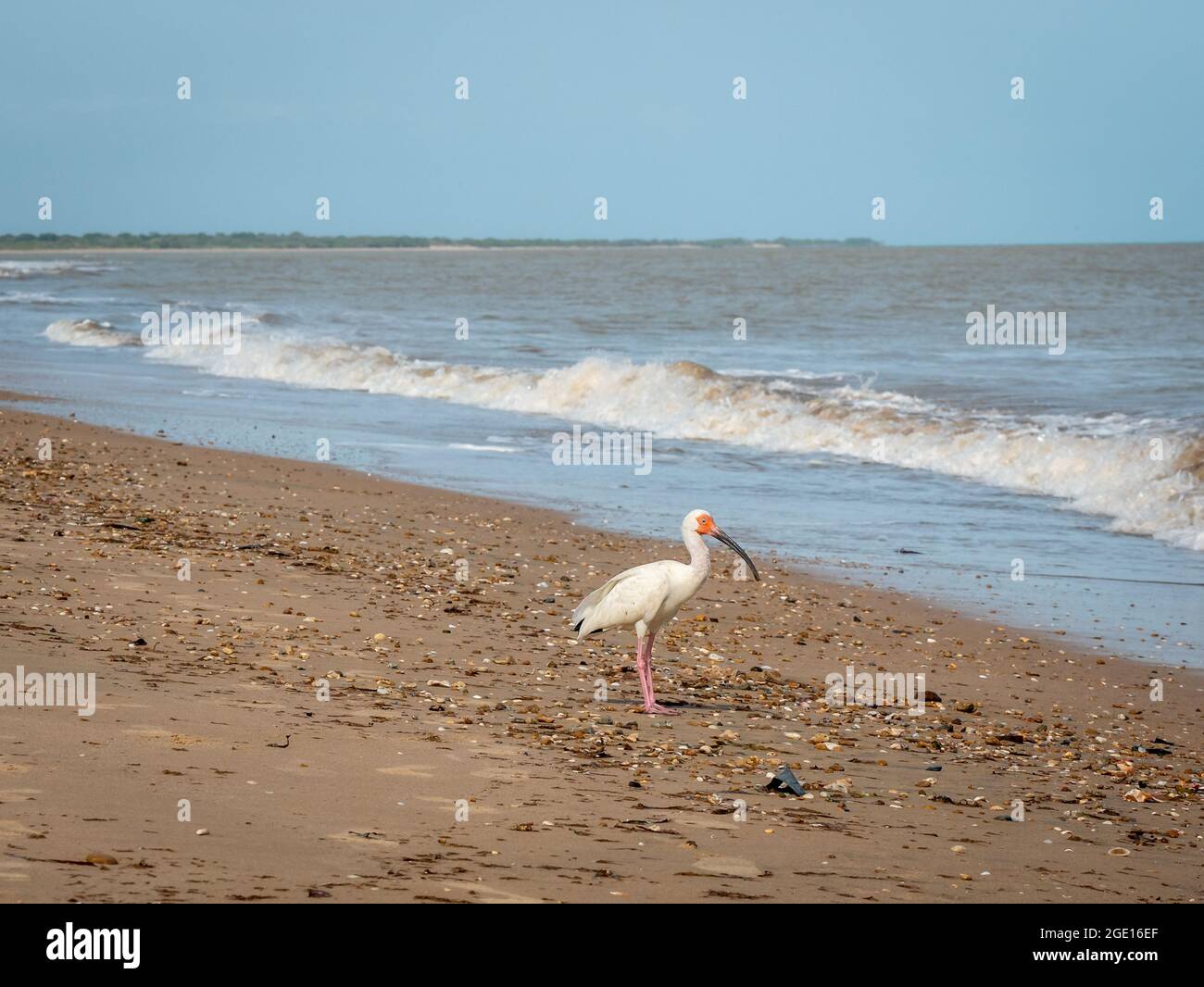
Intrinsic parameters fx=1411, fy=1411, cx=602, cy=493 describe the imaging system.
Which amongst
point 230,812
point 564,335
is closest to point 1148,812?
point 230,812

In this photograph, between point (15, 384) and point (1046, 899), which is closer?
point (1046, 899)

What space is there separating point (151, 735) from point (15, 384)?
21192mm

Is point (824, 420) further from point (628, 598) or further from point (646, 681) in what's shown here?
point (646, 681)

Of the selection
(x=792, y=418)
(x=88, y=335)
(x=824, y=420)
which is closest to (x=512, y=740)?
(x=824, y=420)

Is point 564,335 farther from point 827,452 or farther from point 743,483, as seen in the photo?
point 743,483

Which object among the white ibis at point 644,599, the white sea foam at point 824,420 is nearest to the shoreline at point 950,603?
the white ibis at point 644,599

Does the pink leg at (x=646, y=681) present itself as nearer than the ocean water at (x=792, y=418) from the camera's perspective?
Yes

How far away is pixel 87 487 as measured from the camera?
13.2m

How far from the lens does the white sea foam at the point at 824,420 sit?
17.3 meters

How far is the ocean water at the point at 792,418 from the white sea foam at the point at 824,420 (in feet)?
0.19

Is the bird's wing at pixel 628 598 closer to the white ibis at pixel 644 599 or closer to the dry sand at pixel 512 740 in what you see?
the white ibis at pixel 644 599

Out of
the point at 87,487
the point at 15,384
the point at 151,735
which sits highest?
the point at 15,384

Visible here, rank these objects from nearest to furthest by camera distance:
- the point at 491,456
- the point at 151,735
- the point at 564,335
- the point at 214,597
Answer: the point at 151,735 → the point at 214,597 → the point at 491,456 → the point at 564,335

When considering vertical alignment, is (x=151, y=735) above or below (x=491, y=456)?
below
